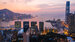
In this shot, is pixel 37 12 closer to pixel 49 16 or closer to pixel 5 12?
pixel 49 16

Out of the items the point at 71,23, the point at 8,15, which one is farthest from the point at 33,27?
the point at 71,23

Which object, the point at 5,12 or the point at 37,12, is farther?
the point at 37,12

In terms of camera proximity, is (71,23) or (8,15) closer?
(8,15)

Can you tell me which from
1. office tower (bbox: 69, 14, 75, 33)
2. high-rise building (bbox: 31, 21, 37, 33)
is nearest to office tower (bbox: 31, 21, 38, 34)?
high-rise building (bbox: 31, 21, 37, 33)

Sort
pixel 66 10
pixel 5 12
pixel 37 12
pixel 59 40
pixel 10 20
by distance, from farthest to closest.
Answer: pixel 37 12, pixel 66 10, pixel 10 20, pixel 5 12, pixel 59 40

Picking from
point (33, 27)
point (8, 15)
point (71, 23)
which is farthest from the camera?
point (71, 23)

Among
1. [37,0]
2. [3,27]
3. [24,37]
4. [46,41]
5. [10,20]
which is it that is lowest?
[46,41]

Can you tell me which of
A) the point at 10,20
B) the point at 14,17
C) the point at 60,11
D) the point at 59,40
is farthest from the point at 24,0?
the point at 59,40

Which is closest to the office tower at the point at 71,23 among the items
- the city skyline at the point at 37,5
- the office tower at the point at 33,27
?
the city skyline at the point at 37,5

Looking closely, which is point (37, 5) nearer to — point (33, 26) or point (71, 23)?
point (33, 26)

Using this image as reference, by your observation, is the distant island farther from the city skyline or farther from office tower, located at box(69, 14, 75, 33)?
office tower, located at box(69, 14, 75, 33)

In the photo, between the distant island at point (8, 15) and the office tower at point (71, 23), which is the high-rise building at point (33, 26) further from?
the office tower at point (71, 23)
